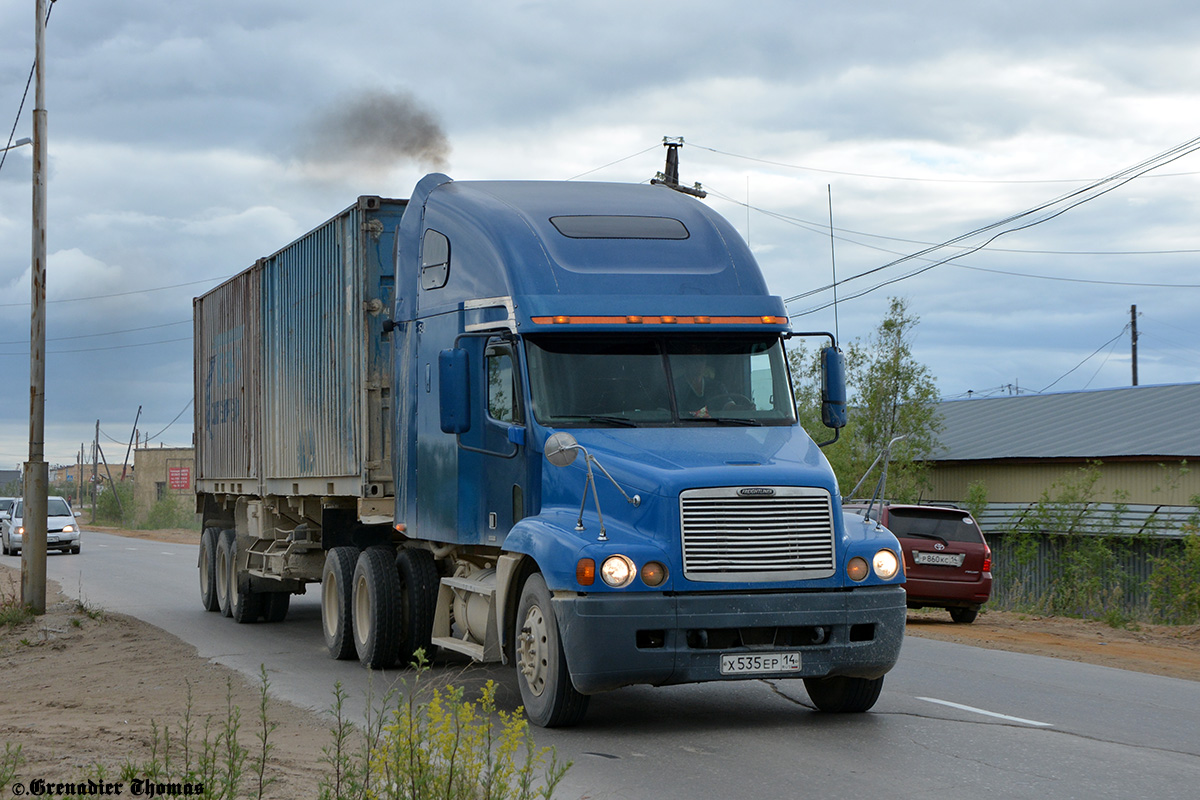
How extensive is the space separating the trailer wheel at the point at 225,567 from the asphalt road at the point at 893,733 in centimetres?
400

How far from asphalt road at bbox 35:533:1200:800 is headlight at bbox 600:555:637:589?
101 centimetres

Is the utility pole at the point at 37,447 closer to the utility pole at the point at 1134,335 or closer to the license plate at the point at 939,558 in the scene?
the license plate at the point at 939,558

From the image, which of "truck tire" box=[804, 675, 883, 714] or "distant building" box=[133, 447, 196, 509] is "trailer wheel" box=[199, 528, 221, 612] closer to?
"truck tire" box=[804, 675, 883, 714]

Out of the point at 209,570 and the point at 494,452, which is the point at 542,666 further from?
the point at 209,570

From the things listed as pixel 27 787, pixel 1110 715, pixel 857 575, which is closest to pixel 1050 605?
pixel 1110 715

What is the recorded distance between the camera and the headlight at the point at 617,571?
26.3ft

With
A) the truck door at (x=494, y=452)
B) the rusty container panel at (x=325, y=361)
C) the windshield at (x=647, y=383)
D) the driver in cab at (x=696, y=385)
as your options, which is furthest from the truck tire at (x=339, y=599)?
the driver in cab at (x=696, y=385)

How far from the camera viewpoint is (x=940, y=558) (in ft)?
59.6

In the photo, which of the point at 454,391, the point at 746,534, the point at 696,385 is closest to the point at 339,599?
the point at 454,391

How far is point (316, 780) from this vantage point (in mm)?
6777

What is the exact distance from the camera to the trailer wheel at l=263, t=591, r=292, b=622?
17.0m

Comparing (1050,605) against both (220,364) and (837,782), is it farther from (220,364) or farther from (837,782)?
(837,782)

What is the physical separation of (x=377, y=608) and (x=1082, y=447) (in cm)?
2663

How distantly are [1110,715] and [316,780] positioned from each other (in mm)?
5878
